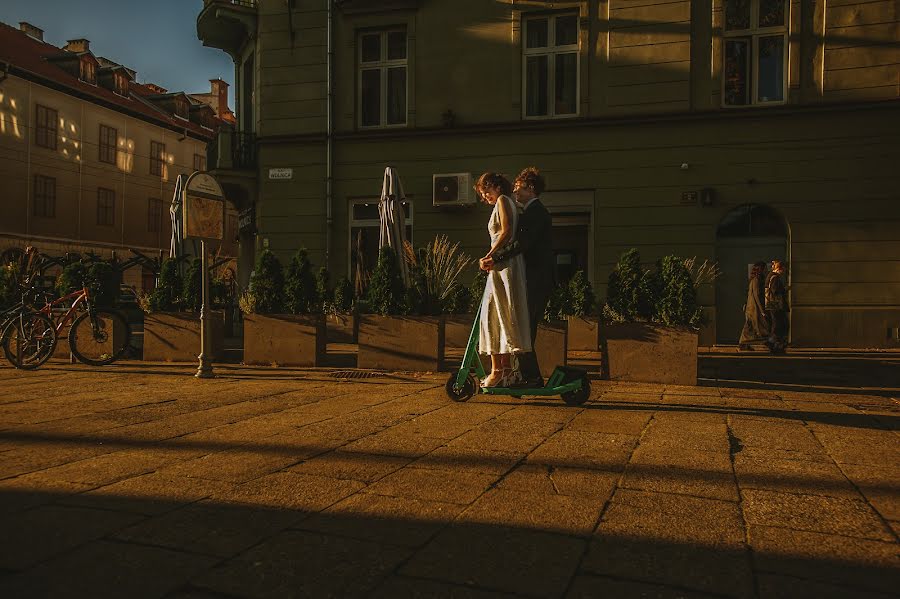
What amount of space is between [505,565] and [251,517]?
1082mm

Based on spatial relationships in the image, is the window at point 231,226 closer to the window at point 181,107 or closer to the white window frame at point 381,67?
the window at point 181,107

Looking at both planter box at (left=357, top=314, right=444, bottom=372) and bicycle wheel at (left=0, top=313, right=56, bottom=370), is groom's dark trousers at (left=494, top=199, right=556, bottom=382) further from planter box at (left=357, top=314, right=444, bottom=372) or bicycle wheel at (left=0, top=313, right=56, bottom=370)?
bicycle wheel at (left=0, top=313, right=56, bottom=370)

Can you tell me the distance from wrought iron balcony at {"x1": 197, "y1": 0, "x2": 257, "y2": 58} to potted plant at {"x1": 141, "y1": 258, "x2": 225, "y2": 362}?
9.46 meters

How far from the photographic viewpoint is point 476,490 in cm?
327

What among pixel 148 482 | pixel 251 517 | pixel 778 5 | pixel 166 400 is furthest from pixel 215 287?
pixel 778 5

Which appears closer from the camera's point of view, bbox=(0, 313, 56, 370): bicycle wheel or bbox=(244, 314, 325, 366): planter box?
bbox=(0, 313, 56, 370): bicycle wheel

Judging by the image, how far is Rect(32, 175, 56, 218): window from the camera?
95.5 ft

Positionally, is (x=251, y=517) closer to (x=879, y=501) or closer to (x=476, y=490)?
(x=476, y=490)

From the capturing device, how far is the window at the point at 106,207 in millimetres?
32656

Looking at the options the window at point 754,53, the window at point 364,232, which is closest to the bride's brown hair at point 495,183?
the window at point 754,53

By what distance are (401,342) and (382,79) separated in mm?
9150

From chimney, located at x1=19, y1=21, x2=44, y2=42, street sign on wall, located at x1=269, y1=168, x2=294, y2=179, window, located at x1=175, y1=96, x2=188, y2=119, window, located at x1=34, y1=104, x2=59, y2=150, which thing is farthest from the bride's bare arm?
window, located at x1=175, y1=96, x2=188, y2=119

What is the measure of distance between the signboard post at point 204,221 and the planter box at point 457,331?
3258 mm

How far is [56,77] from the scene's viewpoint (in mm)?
30922
